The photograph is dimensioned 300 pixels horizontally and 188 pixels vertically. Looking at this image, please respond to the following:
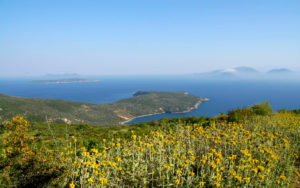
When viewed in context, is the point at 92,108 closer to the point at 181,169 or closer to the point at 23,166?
the point at 23,166

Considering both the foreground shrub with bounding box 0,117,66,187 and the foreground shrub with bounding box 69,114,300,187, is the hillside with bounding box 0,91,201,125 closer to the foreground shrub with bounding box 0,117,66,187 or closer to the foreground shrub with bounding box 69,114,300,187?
the foreground shrub with bounding box 0,117,66,187

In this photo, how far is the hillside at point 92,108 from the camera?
7637 cm

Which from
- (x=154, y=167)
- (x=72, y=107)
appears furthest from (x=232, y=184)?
(x=72, y=107)

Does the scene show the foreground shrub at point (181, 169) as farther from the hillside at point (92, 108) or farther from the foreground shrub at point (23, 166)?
the hillside at point (92, 108)

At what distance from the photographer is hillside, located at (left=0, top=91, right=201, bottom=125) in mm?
76369

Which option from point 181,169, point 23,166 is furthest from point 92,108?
point 181,169

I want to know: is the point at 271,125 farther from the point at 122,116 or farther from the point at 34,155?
the point at 122,116

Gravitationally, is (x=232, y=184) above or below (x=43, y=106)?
above

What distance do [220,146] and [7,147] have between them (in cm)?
550

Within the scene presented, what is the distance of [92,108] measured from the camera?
357 feet

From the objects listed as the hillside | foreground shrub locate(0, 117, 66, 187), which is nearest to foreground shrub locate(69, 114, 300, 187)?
foreground shrub locate(0, 117, 66, 187)

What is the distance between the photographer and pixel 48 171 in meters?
3.56

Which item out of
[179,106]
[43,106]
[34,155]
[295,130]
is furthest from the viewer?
[179,106]

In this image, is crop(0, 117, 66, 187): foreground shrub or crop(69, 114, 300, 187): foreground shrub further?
crop(0, 117, 66, 187): foreground shrub
